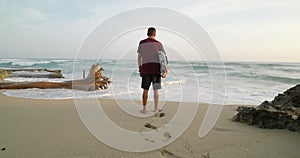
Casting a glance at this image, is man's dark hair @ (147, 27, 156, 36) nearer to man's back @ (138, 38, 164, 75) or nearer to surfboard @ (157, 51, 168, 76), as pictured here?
man's back @ (138, 38, 164, 75)

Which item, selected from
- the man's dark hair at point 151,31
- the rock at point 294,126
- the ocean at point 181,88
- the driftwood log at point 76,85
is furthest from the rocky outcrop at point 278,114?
the driftwood log at point 76,85

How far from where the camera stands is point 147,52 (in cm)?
422

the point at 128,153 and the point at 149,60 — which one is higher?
the point at 149,60

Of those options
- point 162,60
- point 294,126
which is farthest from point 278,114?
point 162,60

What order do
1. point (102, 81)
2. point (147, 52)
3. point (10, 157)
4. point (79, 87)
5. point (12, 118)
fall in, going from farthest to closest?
point (102, 81)
point (79, 87)
point (147, 52)
point (12, 118)
point (10, 157)

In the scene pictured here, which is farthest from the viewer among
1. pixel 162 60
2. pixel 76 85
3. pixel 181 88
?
pixel 181 88

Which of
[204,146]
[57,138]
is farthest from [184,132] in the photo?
[57,138]

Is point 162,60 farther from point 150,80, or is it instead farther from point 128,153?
point 128,153

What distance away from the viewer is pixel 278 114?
10.1 feet

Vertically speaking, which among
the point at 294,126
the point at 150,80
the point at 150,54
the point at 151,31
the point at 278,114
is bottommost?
the point at 294,126

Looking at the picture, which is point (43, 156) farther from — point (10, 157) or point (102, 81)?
point (102, 81)

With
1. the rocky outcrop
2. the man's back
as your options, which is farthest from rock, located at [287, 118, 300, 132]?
the man's back

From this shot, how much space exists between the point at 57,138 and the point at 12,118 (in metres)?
1.43

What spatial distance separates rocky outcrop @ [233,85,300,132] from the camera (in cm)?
303
